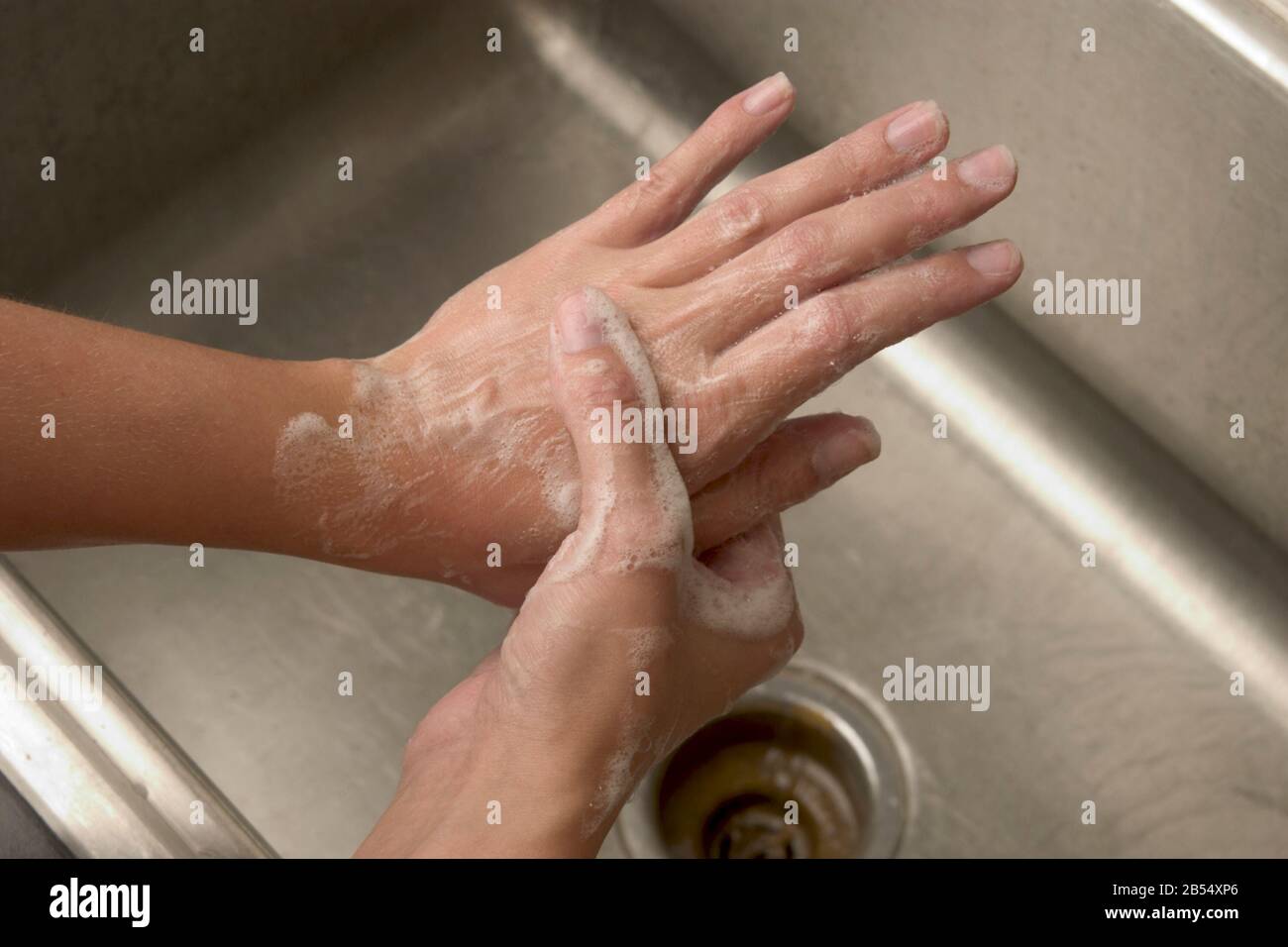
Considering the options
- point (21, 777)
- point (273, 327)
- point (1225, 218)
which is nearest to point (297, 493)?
point (21, 777)

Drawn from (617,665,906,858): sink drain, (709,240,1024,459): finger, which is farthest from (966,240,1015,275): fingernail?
(617,665,906,858): sink drain

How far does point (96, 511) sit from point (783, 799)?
1.65 ft

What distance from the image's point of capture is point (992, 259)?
0.73 meters

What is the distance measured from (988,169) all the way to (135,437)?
50 centimetres

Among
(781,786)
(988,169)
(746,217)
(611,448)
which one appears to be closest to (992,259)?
(988,169)

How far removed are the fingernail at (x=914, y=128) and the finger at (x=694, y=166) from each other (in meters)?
0.08

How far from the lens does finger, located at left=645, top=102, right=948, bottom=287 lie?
0.75 metres

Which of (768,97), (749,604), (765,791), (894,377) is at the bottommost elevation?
(765,791)

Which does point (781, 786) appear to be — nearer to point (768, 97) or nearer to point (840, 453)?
point (840, 453)

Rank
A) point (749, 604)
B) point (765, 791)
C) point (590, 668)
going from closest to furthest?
point (590, 668) → point (749, 604) → point (765, 791)

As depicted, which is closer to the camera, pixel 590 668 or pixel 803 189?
pixel 590 668

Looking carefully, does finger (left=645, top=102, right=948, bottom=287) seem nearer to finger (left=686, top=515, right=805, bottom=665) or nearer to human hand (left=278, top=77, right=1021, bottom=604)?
human hand (left=278, top=77, right=1021, bottom=604)

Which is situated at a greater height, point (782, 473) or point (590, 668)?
point (782, 473)

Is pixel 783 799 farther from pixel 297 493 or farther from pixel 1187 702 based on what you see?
pixel 297 493
